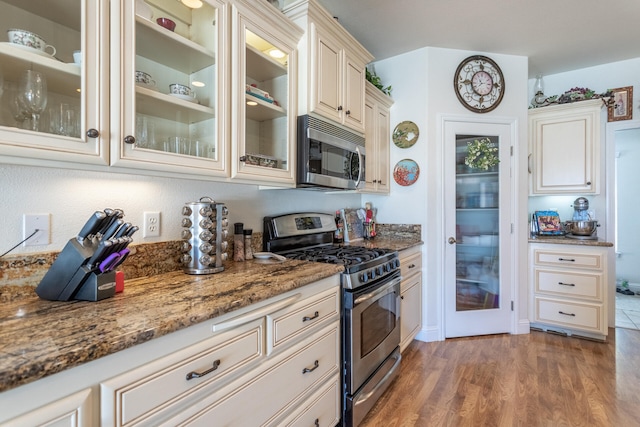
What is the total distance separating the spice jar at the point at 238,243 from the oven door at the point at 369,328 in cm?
63

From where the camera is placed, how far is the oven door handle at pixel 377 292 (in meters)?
1.68

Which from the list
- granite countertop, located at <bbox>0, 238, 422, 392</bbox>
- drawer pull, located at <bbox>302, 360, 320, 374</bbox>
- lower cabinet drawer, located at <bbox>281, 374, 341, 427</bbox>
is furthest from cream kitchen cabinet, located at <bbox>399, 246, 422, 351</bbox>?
granite countertop, located at <bbox>0, 238, 422, 392</bbox>

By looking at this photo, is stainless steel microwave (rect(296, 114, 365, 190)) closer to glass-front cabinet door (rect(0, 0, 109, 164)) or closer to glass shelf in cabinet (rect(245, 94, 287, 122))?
glass shelf in cabinet (rect(245, 94, 287, 122))

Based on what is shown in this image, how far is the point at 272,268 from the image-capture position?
156cm

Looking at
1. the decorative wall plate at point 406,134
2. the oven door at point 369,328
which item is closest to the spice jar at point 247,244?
the oven door at point 369,328

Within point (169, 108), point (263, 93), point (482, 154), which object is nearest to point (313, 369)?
point (169, 108)

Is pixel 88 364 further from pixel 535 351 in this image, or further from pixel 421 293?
pixel 535 351

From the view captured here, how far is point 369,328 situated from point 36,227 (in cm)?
158

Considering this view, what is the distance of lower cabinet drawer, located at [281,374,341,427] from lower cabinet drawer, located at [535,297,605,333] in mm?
2483

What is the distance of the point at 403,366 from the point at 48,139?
2.49 metres

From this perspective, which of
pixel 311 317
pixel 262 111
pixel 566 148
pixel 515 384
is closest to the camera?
pixel 311 317

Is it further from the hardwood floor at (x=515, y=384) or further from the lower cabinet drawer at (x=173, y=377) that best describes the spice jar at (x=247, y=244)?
the hardwood floor at (x=515, y=384)

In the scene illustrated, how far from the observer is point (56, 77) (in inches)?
36.8

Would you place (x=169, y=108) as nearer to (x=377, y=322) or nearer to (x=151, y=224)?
(x=151, y=224)
